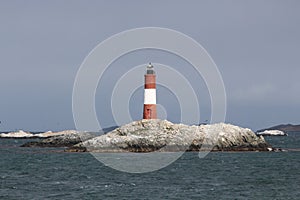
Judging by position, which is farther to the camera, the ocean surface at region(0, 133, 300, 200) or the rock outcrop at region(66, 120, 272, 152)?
the rock outcrop at region(66, 120, 272, 152)

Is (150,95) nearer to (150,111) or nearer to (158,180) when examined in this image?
(150,111)

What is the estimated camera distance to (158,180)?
4600 centimetres

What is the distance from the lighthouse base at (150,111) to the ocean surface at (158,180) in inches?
502

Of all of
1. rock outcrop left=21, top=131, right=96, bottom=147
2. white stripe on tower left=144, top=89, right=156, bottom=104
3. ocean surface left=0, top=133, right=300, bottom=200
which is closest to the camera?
ocean surface left=0, top=133, right=300, bottom=200

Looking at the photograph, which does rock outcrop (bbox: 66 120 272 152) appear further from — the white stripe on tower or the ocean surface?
the ocean surface

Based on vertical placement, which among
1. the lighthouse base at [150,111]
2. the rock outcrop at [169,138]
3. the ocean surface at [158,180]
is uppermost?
the lighthouse base at [150,111]

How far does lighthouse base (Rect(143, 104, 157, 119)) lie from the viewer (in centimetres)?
7725

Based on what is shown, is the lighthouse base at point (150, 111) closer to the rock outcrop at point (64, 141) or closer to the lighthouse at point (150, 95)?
the lighthouse at point (150, 95)

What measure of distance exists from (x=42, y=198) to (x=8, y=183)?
922cm

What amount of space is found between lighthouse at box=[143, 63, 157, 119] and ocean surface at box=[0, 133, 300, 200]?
1277 centimetres

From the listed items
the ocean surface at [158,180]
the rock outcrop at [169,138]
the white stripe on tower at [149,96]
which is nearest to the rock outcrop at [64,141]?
the rock outcrop at [169,138]

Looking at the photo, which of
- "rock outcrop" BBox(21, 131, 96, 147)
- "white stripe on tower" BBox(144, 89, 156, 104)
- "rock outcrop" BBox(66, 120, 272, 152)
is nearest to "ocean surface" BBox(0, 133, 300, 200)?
"rock outcrop" BBox(66, 120, 272, 152)

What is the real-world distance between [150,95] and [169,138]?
564 cm

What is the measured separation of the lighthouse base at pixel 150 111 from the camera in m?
77.2
